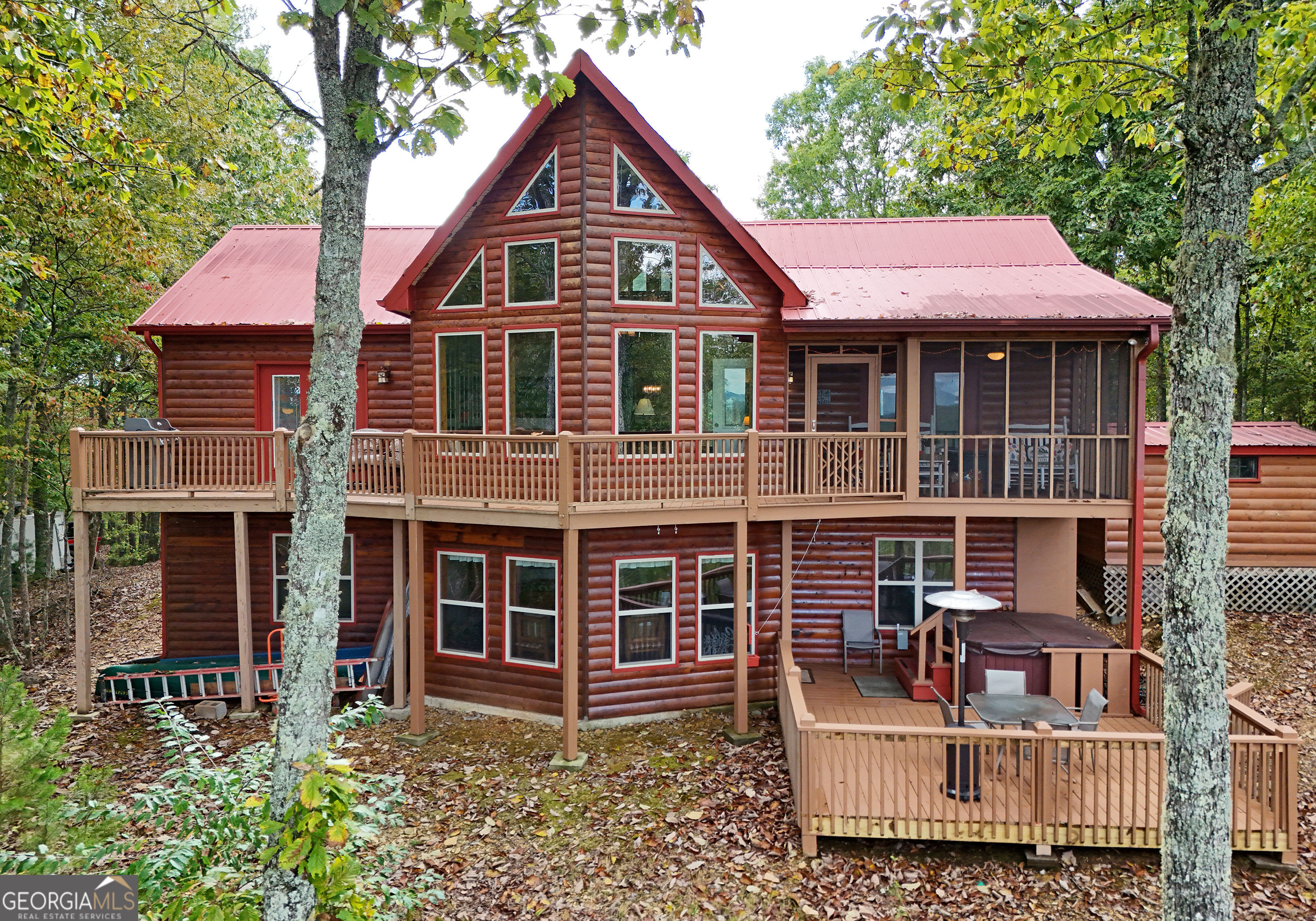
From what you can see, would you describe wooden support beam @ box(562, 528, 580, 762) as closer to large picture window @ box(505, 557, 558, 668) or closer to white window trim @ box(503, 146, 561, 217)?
large picture window @ box(505, 557, 558, 668)

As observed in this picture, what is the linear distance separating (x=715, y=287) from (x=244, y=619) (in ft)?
30.9

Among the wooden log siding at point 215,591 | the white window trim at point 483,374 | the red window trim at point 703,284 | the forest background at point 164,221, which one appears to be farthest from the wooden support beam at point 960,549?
the wooden log siding at point 215,591

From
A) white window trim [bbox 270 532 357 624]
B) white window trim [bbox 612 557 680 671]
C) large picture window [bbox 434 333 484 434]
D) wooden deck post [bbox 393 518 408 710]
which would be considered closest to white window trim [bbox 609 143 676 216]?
large picture window [bbox 434 333 484 434]

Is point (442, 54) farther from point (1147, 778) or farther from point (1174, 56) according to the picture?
point (1147, 778)

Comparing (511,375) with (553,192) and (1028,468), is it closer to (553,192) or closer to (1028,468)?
(553,192)

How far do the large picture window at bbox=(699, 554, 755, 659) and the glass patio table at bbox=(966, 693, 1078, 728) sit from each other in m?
4.11

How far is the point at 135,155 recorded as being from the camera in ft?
30.4

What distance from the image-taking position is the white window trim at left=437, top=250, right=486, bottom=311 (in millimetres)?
11523

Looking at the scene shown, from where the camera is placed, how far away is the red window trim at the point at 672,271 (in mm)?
10961

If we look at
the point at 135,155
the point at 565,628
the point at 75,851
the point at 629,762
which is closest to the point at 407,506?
the point at 565,628

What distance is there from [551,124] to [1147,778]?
452 inches

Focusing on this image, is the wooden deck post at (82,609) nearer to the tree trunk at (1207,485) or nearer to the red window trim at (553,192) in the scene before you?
the red window trim at (553,192)

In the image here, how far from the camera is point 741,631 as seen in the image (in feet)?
35.4

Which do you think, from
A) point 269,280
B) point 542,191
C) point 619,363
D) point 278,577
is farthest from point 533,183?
point 278,577
